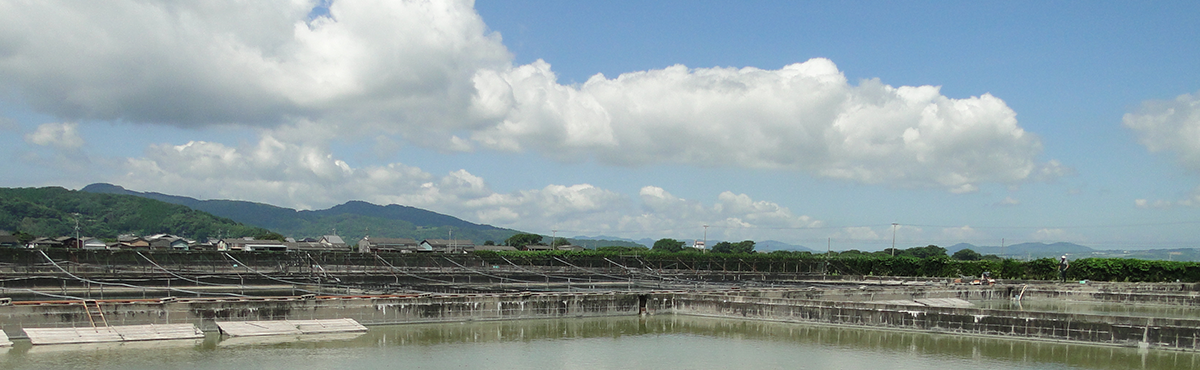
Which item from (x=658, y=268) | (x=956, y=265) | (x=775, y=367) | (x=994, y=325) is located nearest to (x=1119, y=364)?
(x=994, y=325)

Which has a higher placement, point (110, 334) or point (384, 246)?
point (110, 334)

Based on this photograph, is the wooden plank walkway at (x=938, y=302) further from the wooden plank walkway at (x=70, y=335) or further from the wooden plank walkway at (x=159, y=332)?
the wooden plank walkway at (x=70, y=335)

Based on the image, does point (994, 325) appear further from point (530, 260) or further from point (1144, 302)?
point (530, 260)

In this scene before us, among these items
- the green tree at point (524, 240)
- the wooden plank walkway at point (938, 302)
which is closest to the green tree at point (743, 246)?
the green tree at point (524, 240)

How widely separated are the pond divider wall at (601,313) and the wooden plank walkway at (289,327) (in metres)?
0.32

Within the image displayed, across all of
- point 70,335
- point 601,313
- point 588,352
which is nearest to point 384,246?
point 601,313

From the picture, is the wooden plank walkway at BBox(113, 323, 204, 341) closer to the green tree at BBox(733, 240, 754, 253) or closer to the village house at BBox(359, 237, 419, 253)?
the village house at BBox(359, 237, 419, 253)

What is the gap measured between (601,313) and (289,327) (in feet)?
31.5

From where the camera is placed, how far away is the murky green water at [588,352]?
15719 mm

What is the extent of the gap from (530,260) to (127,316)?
48.2 m

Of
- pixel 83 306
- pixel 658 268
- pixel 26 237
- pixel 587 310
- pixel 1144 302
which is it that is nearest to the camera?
pixel 83 306

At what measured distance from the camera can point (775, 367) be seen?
16.4m

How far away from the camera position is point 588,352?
18047mm

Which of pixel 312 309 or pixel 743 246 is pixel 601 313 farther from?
pixel 743 246
